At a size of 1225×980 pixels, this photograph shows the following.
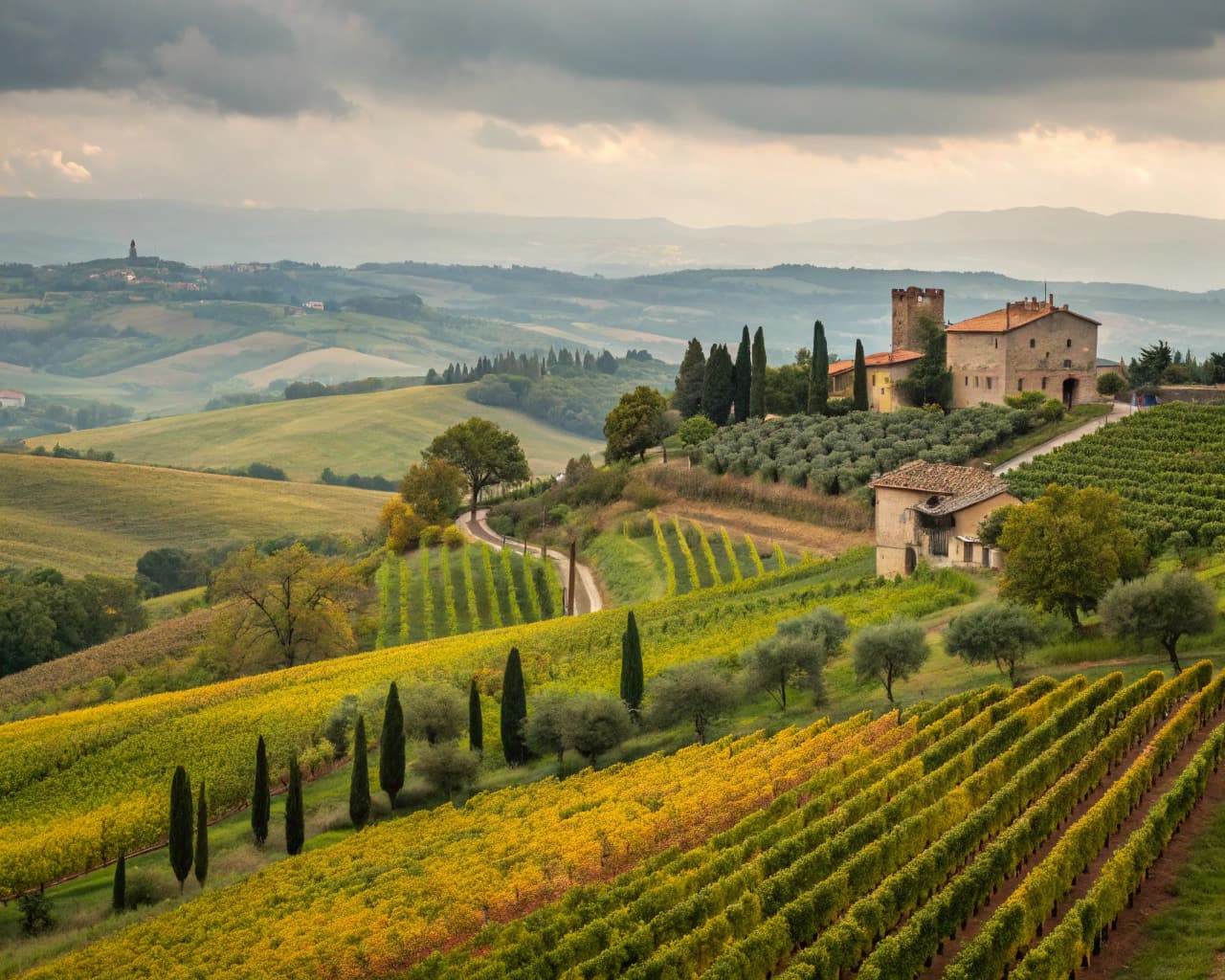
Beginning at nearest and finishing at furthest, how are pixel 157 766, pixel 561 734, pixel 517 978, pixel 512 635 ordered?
pixel 517 978 < pixel 561 734 < pixel 157 766 < pixel 512 635

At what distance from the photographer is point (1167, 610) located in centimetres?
3778

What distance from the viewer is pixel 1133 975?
21344 mm

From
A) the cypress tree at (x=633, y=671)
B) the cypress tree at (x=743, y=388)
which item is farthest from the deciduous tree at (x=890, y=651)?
the cypress tree at (x=743, y=388)

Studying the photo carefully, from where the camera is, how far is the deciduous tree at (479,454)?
101m

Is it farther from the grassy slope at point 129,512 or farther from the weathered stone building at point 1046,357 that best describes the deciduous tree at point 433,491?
the weathered stone building at point 1046,357

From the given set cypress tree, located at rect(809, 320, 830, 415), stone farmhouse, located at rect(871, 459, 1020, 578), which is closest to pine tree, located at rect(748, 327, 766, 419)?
cypress tree, located at rect(809, 320, 830, 415)

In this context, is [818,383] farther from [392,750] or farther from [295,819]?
[295,819]

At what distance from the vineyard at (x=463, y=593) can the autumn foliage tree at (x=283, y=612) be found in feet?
17.1

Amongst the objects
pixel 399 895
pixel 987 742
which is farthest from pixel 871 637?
pixel 399 895

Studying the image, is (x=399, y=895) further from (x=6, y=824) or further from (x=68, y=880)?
(x=6, y=824)

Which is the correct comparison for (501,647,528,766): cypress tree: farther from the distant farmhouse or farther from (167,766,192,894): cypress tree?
the distant farmhouse

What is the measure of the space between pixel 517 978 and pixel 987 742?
13084mm

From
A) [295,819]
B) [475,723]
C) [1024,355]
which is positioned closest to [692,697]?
[475,723]

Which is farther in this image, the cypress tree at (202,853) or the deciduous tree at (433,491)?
the deciduous tree at (433,491)
